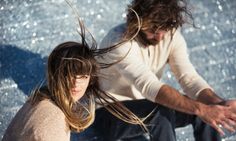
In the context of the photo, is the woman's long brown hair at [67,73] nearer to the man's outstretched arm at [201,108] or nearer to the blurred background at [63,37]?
the man's outstretched arm at [201,108]

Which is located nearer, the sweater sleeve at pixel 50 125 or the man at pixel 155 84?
the sweater sleeve at pixel 50 125

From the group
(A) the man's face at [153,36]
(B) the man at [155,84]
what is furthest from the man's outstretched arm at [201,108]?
(A) the man's face at [153,36]

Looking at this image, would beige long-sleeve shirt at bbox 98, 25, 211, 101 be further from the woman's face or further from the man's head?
the woman's face

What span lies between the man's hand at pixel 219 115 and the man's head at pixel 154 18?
25 centimetres

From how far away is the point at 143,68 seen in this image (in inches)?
60.5

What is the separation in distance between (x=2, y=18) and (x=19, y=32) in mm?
89

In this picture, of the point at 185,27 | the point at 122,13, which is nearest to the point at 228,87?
the point at 185,27

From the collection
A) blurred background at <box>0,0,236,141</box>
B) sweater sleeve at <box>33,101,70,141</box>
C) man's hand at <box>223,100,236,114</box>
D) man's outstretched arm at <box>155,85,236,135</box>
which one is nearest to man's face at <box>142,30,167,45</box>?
man's outstretched arm at <box>155,85,236,135</box>

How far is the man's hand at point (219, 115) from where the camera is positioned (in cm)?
144

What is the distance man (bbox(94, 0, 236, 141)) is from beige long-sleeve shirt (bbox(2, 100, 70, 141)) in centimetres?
37

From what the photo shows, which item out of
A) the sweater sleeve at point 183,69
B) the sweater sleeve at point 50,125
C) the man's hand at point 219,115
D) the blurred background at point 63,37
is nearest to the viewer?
the sweater sleeve at point 50,125

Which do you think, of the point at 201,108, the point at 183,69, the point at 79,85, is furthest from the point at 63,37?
the point at 79,85

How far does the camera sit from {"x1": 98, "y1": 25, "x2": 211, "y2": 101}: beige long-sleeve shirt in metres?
1.53

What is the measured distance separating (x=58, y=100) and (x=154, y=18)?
47 centimetres
